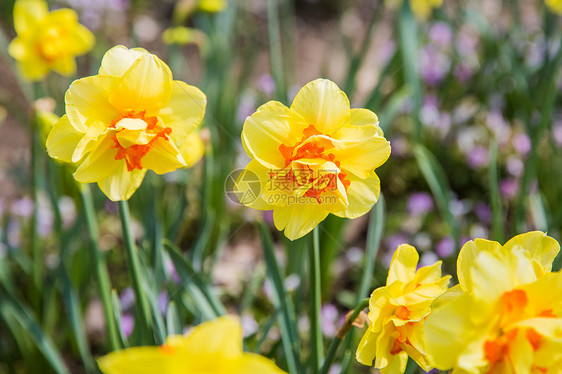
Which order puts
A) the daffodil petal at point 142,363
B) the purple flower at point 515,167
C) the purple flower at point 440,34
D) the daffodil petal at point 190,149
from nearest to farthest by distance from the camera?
the daffodil petal at point 142,363
the daffodil petal at point 190,149
the purple flower at point 515,167
the purple flower at point 440,34

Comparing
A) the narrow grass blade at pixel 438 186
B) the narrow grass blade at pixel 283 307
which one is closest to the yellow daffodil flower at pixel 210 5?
the narrow grass blade at pixel 438 186

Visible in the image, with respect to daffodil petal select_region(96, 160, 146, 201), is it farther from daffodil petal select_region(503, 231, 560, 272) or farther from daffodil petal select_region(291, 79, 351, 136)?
daffodil petal select_region(503, 231, 560, 272)

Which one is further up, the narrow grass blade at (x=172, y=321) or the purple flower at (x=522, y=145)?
the narrow grass blade at (x=172, y=321)

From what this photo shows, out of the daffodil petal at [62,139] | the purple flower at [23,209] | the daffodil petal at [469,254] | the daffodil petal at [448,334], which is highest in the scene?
the daffodil petal at [62,139]

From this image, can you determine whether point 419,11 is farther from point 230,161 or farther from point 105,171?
point 105,171

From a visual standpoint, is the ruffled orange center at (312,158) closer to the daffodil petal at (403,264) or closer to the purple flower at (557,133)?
the daffodil petal at (403,264)

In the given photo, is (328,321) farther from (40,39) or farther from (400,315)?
(40,39)
